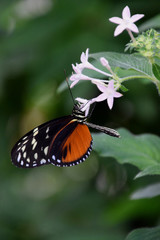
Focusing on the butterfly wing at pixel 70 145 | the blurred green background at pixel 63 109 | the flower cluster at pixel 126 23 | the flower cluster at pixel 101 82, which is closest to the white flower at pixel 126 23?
the flower cluster at pixel 126 23

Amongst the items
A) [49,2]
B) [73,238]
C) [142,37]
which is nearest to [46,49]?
[49,2]

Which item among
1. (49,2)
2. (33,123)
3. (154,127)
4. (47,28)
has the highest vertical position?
(49,2)

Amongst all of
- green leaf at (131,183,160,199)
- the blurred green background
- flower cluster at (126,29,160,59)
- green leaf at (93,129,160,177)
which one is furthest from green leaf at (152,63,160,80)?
→ the blurred green background

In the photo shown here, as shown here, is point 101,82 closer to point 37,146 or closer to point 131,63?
point 131,63

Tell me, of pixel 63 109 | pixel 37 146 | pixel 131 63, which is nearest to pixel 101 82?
pixel 131 63

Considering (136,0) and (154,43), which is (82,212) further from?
(154,43)

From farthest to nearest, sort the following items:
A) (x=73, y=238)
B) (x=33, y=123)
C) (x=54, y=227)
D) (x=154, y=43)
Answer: (x=33, y=123) → (x=54, y=227) → (x=73, y=238) → (x=154, y=43)

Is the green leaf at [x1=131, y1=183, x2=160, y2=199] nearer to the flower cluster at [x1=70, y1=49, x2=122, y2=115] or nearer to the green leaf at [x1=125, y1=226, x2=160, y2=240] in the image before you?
the green leaf at [x1=125, y1=226, x2=160, y2=240]
